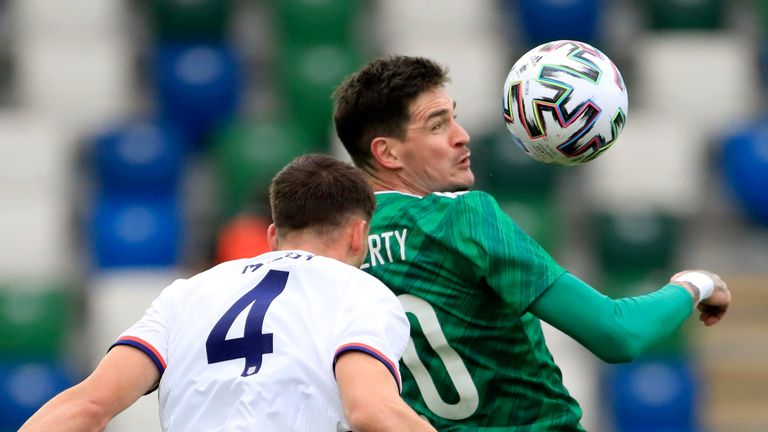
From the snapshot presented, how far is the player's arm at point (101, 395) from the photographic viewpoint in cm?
359

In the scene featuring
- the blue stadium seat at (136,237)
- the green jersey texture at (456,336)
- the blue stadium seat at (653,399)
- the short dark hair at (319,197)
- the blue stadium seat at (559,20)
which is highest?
the short dark hair at (319,197)

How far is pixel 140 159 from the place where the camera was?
10516 mm

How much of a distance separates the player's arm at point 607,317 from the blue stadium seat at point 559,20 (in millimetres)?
7171

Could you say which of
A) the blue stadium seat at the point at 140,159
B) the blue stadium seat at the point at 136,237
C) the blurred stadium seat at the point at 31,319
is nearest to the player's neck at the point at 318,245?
the blurred stadium seat at the point at 31,319

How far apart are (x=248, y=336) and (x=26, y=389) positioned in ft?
20.0

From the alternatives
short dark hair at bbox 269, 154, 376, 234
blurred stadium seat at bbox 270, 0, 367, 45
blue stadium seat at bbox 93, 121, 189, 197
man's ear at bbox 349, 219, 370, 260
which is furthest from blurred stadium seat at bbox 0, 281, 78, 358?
man's ear at bbox 349, 219, 370, 260

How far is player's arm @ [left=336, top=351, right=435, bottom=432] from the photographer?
347 centimetres

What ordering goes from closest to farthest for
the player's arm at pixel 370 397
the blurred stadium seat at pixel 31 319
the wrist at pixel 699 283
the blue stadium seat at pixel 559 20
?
the player's arm at pixel 370 397, the wrist at pixel 699 283, the blurred stadium seat at pixel 31 319, the blue stadium seat at pixel 559 20

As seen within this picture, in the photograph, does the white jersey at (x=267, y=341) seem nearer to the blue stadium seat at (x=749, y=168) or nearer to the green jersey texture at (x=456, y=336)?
the green jersey texture at (x=456, y=336)

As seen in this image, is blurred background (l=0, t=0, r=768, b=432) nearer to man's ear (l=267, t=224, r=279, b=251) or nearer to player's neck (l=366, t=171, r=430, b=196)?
player's neck (l=366, t=171, r=430, b=196)

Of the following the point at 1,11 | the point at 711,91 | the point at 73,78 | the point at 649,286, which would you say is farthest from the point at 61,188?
the point at 711,91

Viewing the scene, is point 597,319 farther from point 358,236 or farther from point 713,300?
point 358,236

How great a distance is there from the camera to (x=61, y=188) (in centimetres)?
1048

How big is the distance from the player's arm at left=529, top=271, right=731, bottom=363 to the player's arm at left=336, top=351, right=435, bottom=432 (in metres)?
0.77
